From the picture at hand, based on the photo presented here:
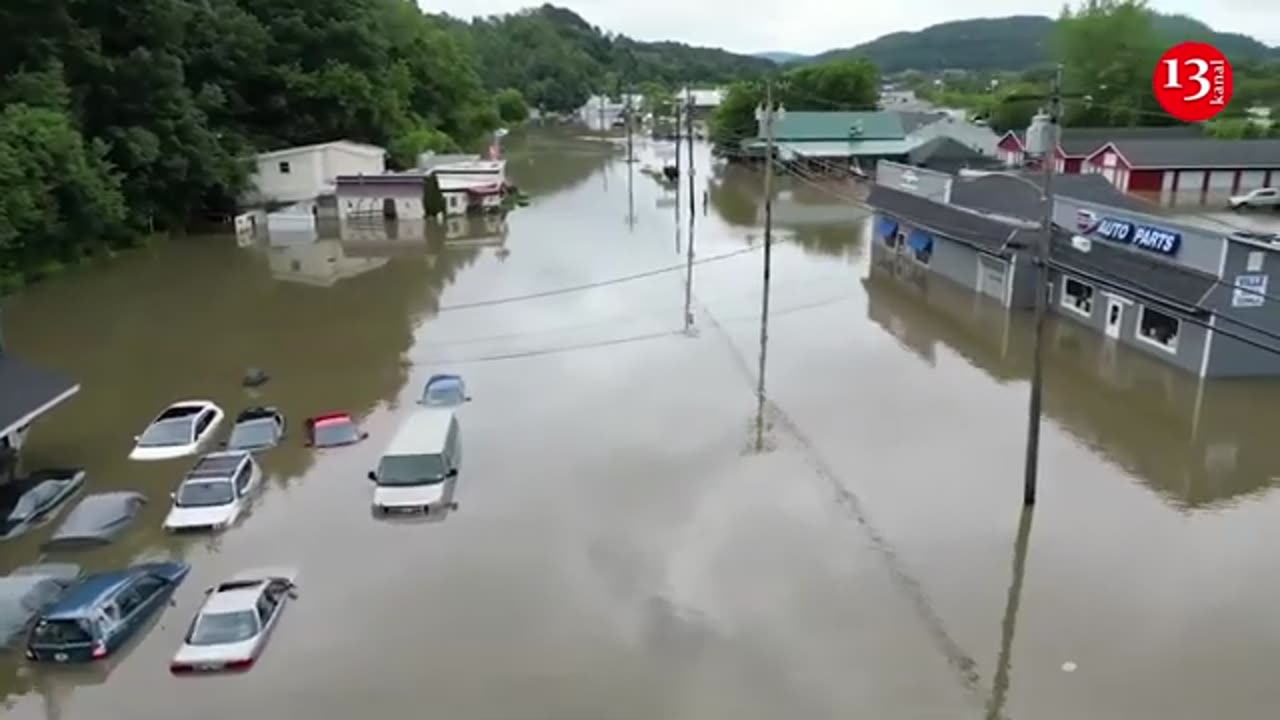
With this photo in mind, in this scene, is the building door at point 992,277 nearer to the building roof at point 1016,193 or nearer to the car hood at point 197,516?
the building roof at point 1016,193

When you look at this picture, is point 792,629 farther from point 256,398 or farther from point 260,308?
point 260,308

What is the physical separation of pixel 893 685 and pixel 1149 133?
6840 centimetres

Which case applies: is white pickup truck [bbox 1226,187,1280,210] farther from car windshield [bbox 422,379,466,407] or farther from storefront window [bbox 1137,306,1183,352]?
car windshield [bbox 422,379,466,407]

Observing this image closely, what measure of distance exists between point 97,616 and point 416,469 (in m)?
5.59

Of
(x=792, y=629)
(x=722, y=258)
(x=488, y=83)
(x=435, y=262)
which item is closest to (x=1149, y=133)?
(x=722, y=258)

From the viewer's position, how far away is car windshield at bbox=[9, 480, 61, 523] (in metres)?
15.9

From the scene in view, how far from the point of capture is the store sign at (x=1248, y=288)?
70.8 ft

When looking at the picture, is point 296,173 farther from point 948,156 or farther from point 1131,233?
point 1131,233

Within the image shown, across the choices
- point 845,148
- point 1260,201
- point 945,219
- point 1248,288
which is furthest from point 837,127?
point 1248,288

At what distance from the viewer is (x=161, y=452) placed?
61.9 ft

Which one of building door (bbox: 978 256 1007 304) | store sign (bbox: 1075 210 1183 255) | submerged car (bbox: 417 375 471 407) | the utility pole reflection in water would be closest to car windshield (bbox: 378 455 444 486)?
submerged car (bbox: 417 375 471 407)

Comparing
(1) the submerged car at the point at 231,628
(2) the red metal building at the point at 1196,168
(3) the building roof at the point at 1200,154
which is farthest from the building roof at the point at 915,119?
(1) the submerged car at the point at 231,628

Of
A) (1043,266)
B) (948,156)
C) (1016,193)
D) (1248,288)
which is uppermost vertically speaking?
(1043,266)

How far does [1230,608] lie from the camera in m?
13.2
